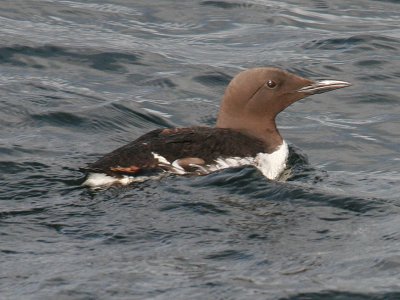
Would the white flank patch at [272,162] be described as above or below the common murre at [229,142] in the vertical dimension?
below

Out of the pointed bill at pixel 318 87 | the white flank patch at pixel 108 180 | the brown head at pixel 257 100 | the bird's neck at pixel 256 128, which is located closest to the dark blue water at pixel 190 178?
the white flank patch at pixel 108 180

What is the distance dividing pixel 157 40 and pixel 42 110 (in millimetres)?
2933

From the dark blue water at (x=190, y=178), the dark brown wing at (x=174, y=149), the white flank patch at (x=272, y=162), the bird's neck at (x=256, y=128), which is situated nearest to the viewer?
the dark blue water at (x=190, y=178)

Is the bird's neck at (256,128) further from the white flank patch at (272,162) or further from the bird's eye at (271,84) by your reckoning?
the bird's eye at (271,84)

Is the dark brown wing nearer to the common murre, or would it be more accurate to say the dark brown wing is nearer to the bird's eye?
the common murre

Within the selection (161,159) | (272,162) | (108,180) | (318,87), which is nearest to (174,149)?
(161,159)

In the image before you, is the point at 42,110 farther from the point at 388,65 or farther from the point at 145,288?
the point at 145,288

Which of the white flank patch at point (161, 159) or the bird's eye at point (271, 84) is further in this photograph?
the bird's eye at point (271, 84)

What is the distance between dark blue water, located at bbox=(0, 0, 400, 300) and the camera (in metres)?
6.75

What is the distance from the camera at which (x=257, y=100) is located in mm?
9273

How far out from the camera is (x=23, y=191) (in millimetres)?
8375

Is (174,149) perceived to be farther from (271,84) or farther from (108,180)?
(271,84)

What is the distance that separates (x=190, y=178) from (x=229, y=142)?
0.49m

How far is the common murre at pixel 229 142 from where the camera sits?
8.21 m
